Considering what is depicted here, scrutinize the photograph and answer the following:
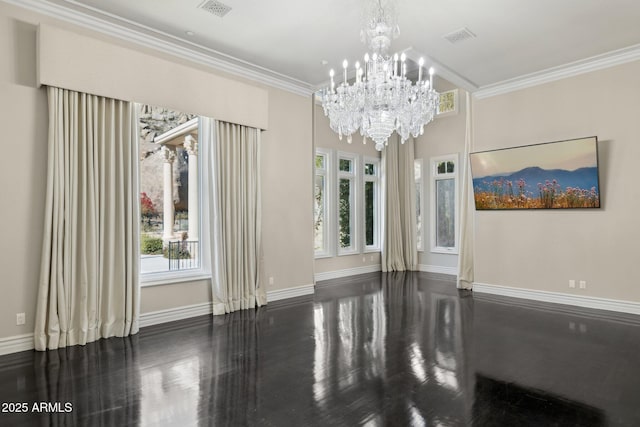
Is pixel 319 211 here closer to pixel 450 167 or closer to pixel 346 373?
pixel 450 167

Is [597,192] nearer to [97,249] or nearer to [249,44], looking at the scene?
[249,44]

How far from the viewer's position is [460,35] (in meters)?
4.73

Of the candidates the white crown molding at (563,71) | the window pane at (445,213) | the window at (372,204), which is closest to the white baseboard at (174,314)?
the window at (372,204)

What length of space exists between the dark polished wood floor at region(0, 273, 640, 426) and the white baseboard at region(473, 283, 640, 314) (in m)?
0.27

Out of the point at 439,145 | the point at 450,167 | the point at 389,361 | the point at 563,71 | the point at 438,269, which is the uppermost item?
the point at 563,71

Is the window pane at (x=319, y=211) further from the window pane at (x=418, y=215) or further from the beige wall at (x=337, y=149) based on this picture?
the window pane at (x=418, y=215)

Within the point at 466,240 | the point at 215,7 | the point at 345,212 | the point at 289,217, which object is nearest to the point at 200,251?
the point at 289,217

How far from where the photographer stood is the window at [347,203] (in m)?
8.99

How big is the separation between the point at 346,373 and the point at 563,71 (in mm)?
5693

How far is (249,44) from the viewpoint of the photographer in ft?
16.8

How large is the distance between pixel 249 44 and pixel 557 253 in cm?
566

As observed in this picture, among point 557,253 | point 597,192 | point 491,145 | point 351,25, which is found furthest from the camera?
point 491,145

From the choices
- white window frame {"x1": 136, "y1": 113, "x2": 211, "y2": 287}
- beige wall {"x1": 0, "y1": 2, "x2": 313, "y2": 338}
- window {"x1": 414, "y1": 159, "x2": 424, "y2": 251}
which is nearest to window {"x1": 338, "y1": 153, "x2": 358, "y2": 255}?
window {"x1": 414, "y1": 159, "x2": 424, "y2": 251}

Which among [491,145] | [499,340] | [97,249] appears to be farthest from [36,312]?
[491,145]
